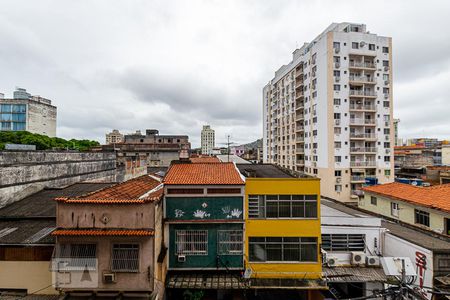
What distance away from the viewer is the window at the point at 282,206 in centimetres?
1393

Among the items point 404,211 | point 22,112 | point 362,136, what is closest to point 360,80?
point 362,136

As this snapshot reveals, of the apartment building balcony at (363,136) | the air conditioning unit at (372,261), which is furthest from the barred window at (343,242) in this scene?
the apartment building balcony at (363,136)

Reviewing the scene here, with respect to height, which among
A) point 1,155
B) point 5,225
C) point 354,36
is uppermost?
point 354,36

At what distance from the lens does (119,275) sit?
35.1 feet

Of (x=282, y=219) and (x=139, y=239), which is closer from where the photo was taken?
(x=139, y=239)

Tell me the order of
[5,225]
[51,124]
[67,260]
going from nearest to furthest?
1. [67,260]
2. [5,225]
3. [51,124]

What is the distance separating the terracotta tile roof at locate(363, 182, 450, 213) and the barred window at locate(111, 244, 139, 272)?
68.2ft

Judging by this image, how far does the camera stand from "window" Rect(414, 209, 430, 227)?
18469 mm

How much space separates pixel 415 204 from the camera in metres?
19.2

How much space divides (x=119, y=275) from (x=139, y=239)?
184 cm

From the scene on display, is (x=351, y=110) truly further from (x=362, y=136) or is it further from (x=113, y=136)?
(x=113, y=136)

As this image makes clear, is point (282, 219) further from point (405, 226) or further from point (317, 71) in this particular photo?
point (317, 71)

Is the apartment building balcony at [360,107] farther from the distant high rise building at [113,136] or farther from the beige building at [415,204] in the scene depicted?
the distant high rise building at [113,136]

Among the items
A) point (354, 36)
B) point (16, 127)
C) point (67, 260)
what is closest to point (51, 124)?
point (16, 127)
